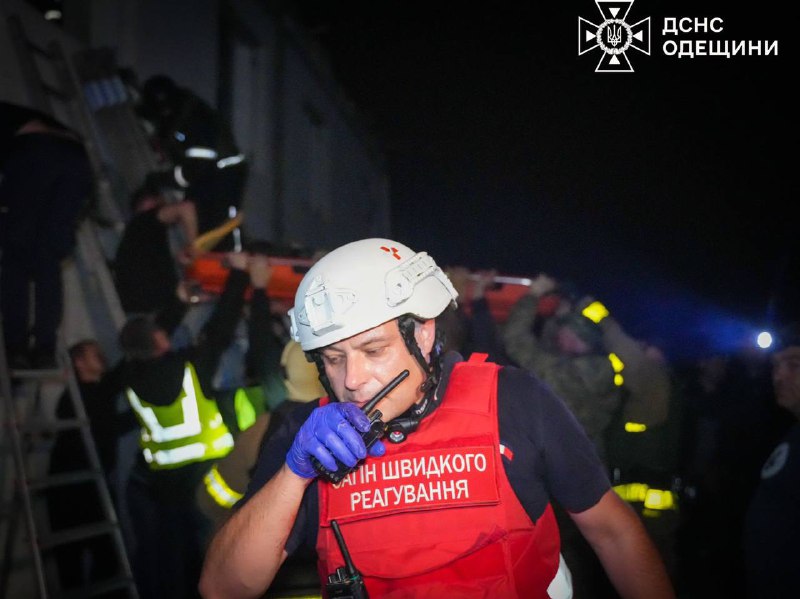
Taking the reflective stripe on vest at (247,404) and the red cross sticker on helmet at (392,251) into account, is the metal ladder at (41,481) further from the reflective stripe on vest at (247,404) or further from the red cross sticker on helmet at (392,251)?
the red cross sticker on helmet at (392,251)

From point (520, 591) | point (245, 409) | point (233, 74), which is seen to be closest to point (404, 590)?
point (520, 591)

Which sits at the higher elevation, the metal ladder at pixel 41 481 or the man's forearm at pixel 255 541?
the man's forearm at pixel 255 541

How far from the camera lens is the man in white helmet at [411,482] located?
6.05 feet

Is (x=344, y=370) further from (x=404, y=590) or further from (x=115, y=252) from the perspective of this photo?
(x=115, y=252)

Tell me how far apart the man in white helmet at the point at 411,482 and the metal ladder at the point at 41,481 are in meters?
2.31

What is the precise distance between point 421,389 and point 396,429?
0.17 metres

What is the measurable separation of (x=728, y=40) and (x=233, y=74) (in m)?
7.63

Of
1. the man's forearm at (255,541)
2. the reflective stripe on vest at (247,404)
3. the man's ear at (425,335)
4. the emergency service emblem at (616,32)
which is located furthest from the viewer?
the emergency service emblem at (616,32)

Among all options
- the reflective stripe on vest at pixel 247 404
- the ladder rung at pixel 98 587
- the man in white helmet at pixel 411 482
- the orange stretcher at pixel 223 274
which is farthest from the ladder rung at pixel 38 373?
the man in white helmet at pixel 411 482

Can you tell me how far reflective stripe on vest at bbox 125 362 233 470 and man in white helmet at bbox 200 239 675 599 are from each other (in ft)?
7.77

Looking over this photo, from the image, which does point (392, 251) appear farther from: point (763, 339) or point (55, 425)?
point (763, 339)

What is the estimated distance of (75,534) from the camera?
3.85m

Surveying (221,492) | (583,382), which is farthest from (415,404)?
(583,382)

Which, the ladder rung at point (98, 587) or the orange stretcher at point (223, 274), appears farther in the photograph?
the orange stretcher at point (223, 274)
